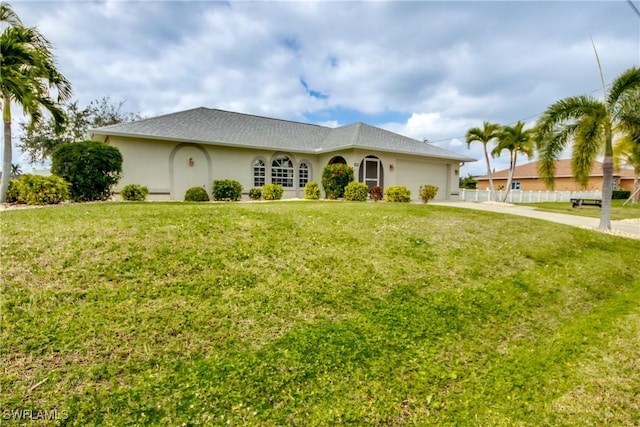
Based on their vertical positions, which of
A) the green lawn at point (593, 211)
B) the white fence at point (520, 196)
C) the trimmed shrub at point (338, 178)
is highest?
the trimmed shrub at point (338, 178)

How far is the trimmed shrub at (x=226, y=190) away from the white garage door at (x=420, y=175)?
9.89 metres

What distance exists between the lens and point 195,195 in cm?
1491

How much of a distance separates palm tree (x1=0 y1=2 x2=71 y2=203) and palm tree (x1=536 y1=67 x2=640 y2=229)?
17.2 meters

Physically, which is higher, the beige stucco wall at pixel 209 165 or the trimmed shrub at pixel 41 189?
the beige stucco wall at pixel 209 165

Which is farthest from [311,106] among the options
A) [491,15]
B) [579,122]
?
[579,122]

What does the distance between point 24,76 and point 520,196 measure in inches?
1274

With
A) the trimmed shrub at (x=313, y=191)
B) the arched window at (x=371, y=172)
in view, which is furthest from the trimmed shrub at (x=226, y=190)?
the arched window at (x=371, y=172)

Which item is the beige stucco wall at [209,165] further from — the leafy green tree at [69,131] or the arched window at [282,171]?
the leafy green tree at [69,131]

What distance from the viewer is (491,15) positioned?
31.2 ft

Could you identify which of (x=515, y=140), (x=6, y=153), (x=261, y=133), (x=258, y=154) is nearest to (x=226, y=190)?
(x=258, y=154)

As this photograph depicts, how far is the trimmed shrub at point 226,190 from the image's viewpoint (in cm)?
1559

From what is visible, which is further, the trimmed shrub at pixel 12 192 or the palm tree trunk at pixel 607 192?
the palm tree trunk at pixel 607 192

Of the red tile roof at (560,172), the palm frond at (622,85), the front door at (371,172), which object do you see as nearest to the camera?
the palm frond at (622,85)

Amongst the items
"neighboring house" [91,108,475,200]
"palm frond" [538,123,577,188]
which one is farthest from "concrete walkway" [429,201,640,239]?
"neighboring house" [91,108,475,200]
